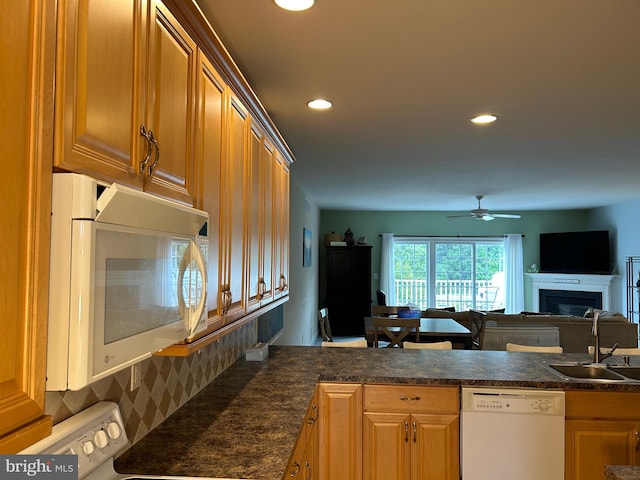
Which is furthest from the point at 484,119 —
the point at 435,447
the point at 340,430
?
the point at 340,430

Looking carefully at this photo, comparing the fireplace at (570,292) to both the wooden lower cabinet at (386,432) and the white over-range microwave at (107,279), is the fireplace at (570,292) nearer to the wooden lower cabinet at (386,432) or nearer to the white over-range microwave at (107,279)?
the wooden lower cabinet at (386,432)

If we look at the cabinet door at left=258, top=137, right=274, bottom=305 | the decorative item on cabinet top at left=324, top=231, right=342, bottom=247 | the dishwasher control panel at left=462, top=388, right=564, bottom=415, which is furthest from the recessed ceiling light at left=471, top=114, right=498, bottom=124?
the decorative item on cabinet top at left=324, top=231, right=342, bottom=247

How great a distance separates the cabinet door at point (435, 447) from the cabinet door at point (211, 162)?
4.87 ft

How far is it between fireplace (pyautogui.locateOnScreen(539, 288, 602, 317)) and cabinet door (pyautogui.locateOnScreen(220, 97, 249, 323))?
8.22 m

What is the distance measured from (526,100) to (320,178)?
312 cm

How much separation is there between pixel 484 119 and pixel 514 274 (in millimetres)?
6683

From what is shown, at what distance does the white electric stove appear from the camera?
3.65 ft

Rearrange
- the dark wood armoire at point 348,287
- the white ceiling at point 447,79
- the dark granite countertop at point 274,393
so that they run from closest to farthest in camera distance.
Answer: the dark granite countertop at point 274,393
the white ceiling at point 447,79
the dark wood armoire at point 348,287

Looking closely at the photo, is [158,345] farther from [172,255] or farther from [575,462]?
[575,462]

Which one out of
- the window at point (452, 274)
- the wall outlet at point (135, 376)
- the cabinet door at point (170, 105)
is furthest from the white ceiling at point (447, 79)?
the window at point (452, 274)

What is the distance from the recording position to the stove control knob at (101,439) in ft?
4.12

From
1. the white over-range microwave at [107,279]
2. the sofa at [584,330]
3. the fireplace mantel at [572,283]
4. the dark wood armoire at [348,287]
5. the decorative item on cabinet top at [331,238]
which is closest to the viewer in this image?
the white over-range microwave at [107,279]

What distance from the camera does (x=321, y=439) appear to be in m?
2.55

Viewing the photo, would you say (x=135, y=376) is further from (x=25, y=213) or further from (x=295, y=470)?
(x=25, y=213)
